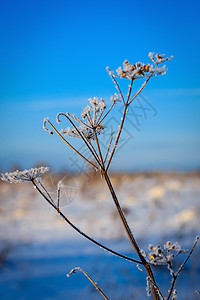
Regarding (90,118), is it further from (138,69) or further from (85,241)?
(85,241)

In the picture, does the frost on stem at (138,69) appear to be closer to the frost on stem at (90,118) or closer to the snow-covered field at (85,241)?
the frost on stem at (90,118)

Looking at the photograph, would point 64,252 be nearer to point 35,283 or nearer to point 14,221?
point 35,283

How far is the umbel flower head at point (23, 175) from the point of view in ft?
3.09

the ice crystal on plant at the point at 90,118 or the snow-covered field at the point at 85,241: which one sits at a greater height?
the snow-covered field at the point at 85,241

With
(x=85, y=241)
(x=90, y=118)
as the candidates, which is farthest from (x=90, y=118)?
(x=85, y=241)

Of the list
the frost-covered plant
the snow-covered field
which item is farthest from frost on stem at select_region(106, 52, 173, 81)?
the snow-covered field

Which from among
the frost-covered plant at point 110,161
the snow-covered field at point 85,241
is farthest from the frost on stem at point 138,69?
the snow-covered field at point 85,241

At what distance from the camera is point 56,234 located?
5.45m

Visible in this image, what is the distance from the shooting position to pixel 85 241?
16.8ft

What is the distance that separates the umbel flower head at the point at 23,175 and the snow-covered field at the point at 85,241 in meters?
0.48

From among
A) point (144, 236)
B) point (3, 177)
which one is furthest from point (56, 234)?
point (3, 177)

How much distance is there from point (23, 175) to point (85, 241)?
14.4 feet

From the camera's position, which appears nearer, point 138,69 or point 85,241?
point 138,69

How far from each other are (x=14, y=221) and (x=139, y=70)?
5.51 meters
